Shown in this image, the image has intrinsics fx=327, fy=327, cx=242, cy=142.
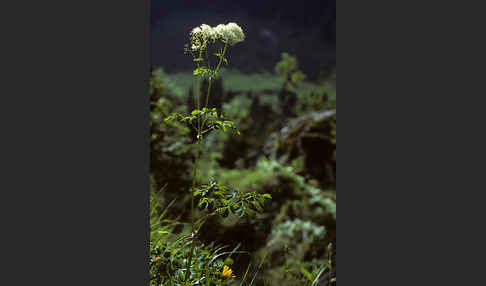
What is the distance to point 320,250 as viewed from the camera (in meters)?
2.61

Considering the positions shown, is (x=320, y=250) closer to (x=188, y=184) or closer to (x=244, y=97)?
(x=188, y=184)

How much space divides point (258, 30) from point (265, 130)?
91 cm

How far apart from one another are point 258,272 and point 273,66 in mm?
1512

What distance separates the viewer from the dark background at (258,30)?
2014mm

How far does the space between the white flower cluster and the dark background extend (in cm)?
22

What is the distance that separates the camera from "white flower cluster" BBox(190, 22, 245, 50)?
1553 mm

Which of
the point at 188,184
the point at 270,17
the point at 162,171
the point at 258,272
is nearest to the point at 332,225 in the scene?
the point at 258,272

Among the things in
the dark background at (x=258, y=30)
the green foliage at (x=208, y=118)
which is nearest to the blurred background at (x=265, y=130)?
the dark background at (x=258, y=30)

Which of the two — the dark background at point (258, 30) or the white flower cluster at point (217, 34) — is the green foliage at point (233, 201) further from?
the dark background at point (258, 30)

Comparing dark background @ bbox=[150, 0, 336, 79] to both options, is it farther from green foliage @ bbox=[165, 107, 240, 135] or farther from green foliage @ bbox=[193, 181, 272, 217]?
green foliage @ bbox=[193, 181, 272, 217]

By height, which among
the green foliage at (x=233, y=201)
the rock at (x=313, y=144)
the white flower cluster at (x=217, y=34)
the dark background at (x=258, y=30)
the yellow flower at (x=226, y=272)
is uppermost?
the dark background at (x=258, y=30)

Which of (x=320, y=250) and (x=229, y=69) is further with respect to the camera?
(x=320, y=250)

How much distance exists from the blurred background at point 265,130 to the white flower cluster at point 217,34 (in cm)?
15

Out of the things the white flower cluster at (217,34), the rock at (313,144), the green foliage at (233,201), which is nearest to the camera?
the green foliage at (233,201)
